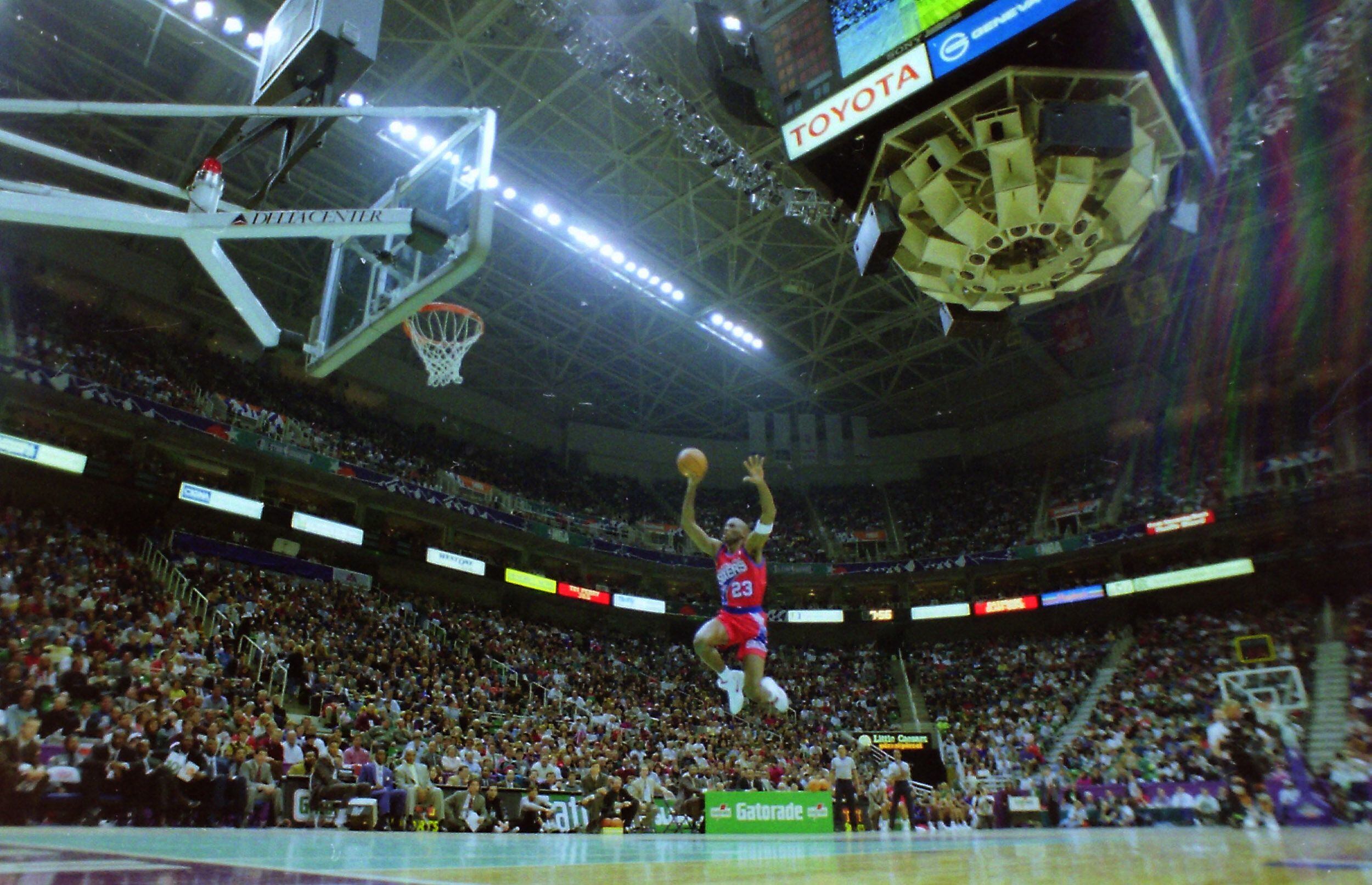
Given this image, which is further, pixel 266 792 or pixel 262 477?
pixel 262 477

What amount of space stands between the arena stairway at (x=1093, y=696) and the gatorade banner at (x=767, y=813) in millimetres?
9854

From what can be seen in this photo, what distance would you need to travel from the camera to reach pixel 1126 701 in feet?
69.0

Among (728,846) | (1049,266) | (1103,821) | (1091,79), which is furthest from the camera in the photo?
(1103,821)

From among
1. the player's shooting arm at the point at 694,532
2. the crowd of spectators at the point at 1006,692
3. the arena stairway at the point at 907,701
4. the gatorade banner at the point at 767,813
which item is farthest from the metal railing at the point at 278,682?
the arena stairway at the point at 907,701

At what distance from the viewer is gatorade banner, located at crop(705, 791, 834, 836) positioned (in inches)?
486

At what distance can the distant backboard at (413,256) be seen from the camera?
5.07 metres

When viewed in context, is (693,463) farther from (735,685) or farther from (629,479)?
(629,479)

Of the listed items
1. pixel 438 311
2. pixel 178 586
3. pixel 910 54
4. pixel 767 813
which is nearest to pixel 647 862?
pixel 910 54

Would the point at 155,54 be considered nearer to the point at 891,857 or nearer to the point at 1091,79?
the point at 1091,79

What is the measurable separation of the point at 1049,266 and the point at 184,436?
20.8 m

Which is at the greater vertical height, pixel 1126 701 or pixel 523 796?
pixel 1126 701

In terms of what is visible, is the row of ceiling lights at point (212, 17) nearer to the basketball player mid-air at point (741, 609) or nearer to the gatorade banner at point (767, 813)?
the basketball player mid-air at point (741, 609)

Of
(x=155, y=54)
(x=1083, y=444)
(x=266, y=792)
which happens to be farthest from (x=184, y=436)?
(x=1083, y=444)

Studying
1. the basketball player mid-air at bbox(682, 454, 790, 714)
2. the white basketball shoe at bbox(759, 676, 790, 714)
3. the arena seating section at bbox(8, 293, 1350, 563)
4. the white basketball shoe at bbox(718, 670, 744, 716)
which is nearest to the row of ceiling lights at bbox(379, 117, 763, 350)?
the arena seating section at bbox(8, 293, 1350, 563)
